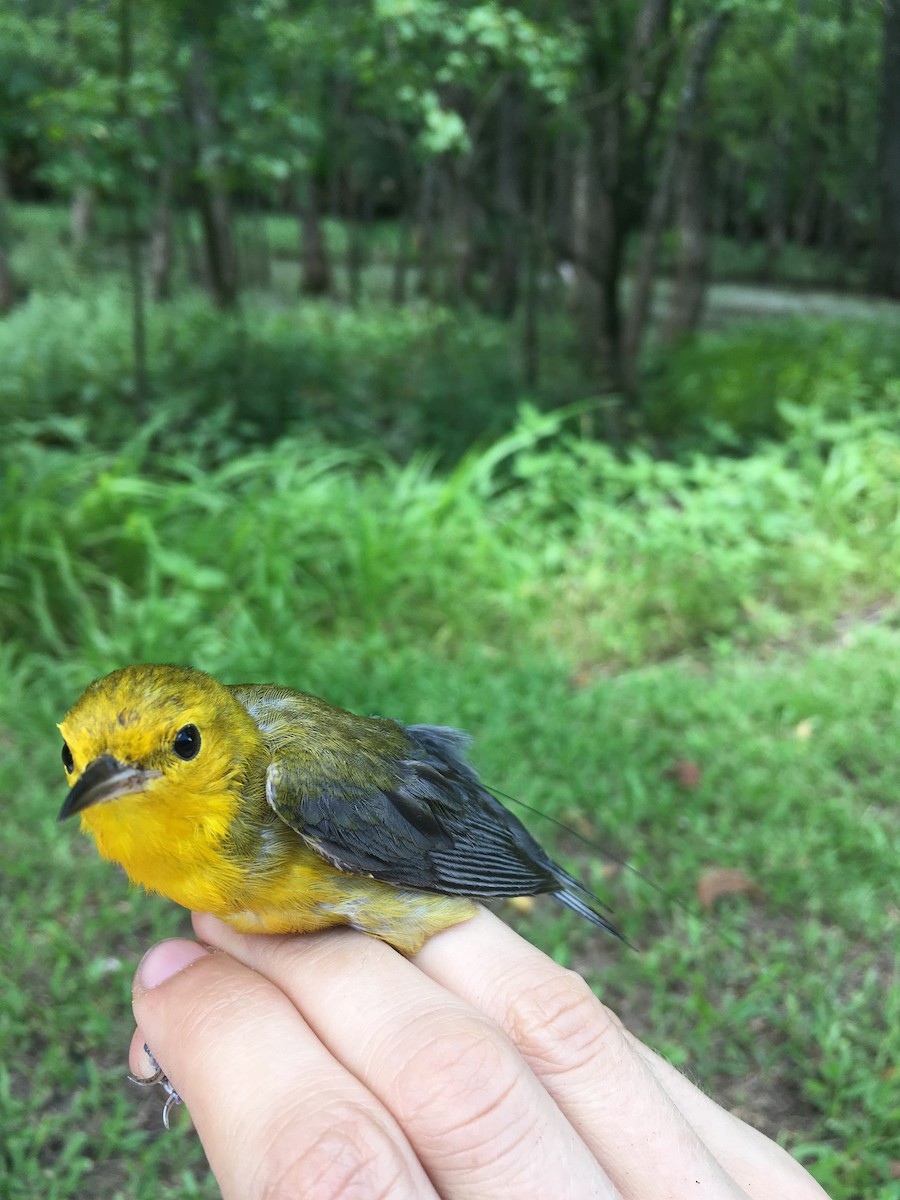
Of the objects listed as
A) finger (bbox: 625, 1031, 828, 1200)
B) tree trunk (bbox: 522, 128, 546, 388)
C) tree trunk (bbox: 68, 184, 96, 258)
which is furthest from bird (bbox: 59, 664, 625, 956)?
tree trunk (bbox: 68, 184, 96, 258)

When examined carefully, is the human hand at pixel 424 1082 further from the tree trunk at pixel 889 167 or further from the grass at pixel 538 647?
the tree trunk at pixel 889 167

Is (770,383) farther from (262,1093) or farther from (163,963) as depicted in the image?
(262,1093)

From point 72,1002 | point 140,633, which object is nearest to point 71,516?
point 140,633

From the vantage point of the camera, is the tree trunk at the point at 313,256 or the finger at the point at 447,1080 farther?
the tree trunk at the point at 313,256

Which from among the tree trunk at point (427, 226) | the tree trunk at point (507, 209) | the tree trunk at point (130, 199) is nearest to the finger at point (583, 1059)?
the tree trunk at point (130, 199)

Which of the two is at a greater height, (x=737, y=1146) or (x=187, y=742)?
(x=187, y=742)

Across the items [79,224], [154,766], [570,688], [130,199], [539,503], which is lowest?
[570,688]

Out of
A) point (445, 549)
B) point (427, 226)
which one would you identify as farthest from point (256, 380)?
point (427, 226)
